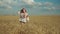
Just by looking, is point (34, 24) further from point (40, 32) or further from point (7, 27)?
point (7, 27)

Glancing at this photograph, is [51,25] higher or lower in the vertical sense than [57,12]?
lower

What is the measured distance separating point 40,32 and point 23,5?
47 centimetres

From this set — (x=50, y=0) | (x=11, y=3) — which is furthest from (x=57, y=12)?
(x=11, y=3)

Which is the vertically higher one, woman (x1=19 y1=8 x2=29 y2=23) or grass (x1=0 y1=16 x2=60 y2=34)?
woman (x1=19 y1=8 x2=29 y2=23)

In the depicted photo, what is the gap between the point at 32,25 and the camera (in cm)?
227

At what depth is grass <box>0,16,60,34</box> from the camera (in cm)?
225

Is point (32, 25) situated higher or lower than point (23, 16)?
lower

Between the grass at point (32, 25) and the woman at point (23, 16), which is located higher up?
the woman at point (23, 16)

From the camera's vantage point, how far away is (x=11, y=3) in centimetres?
228

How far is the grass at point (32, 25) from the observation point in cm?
225

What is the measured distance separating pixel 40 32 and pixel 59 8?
1.50 feet

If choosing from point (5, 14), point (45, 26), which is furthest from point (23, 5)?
point (45, 26)

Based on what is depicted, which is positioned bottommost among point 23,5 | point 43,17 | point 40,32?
point 40,32

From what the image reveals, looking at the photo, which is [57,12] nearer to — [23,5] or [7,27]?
[23,5]
